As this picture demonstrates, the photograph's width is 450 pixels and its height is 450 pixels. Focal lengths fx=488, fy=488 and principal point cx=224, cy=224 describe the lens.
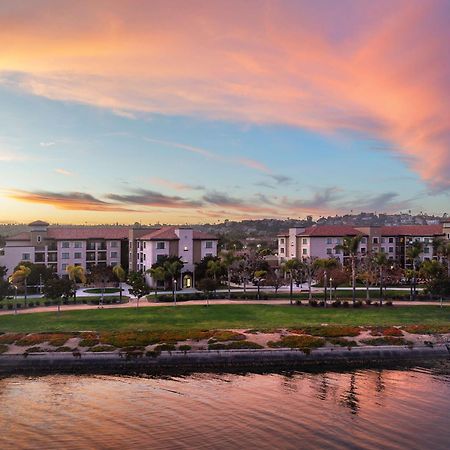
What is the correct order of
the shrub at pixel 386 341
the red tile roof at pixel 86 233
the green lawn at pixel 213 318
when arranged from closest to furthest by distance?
the shrub at pixel 386 341
the green lawn at pixel 213 318
the red tile roof at pixel 86 233

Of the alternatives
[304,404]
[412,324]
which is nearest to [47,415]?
[304,404]

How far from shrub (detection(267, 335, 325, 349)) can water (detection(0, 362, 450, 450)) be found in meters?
4.68

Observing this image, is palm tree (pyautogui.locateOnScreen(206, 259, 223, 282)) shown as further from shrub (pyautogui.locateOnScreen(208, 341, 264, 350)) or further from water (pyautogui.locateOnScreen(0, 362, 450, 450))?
water (pyautogui.locateOnScreen(0, 362, 450, 450))

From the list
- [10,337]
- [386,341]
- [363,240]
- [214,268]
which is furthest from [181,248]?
[386,341]

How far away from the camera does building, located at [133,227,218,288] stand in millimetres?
86688

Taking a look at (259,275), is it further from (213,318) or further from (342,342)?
(342,342)

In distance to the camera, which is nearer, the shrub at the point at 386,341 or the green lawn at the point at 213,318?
the shrub at the point at 386,341

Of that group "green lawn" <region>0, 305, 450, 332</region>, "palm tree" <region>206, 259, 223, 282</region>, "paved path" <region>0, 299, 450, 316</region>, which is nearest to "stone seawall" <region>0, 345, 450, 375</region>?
"green lawn" <region>0, 305, 450, 332</region>

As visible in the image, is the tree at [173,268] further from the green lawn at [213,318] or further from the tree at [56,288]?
the tree at [56,288]

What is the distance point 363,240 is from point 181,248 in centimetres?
4328

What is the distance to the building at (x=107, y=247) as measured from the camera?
87.1 metres

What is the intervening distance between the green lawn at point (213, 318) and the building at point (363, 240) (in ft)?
128

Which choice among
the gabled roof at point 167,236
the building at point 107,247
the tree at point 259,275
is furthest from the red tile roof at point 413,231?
the building at point 107,247

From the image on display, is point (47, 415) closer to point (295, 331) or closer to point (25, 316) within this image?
point (295, 331)
